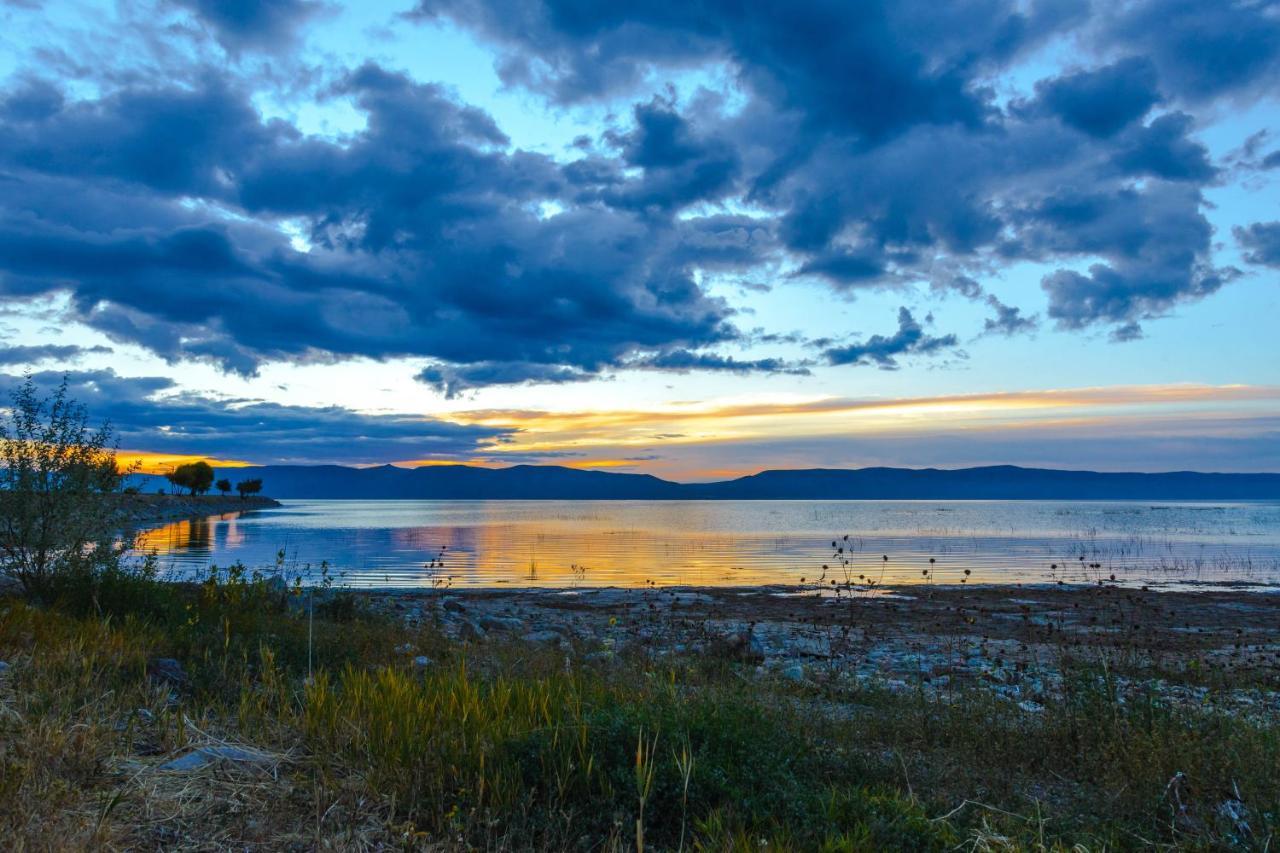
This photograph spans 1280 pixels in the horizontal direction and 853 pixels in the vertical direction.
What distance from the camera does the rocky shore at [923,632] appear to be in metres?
9.71

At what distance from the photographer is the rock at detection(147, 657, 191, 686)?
22.0ft

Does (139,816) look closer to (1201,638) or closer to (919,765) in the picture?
A: (919,765)

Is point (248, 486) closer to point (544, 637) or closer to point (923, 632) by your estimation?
point (544, 637)

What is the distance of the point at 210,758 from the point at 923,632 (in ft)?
50.8

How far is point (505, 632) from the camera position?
13992 millimetres

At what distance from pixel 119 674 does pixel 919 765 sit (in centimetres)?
655

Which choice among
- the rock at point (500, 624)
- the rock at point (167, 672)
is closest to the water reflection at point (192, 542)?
the rock at point (500, 624)

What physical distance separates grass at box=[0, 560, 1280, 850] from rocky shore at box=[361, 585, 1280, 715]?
1273 mm

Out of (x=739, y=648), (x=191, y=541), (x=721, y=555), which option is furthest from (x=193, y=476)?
(x=739, y=648)

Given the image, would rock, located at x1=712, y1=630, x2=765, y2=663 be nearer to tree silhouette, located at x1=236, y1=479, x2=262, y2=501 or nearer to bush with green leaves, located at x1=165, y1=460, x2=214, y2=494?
bush with green leaves, located at x1=165, y1=460, x2=214, y2=494

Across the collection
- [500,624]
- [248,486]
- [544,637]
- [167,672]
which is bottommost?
[500,624]

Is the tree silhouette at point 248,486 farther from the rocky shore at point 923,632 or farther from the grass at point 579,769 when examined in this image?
the grass at point 579,769

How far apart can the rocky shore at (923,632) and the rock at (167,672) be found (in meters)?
4.35

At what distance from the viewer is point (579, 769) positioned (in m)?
4.44
